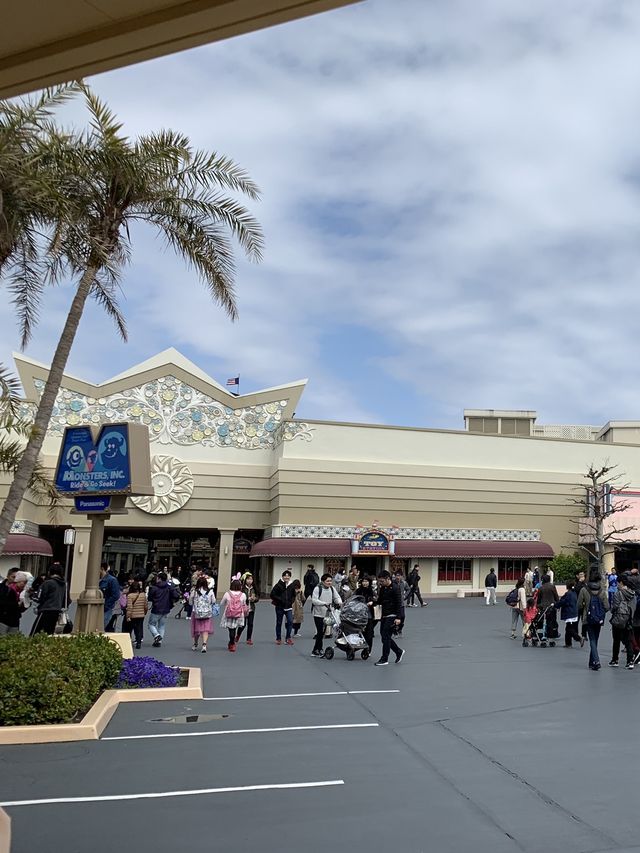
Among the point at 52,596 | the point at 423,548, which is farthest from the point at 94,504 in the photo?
the point at 423,548

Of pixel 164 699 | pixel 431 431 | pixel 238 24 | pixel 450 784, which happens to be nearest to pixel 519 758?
pixel 450 784

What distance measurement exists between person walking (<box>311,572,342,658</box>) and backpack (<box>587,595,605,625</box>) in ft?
16.6

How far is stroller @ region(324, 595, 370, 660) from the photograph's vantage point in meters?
14.7

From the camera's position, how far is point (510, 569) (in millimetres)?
41281

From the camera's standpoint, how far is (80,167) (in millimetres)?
13133

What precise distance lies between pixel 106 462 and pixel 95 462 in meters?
0.27

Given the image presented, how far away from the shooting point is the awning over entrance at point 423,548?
122 ft

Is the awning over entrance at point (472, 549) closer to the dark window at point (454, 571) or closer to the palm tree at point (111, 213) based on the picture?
the dark window at point (454, 571)

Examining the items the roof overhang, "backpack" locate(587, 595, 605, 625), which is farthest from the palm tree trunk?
"backpack" locate(587, 595, 605, 625)

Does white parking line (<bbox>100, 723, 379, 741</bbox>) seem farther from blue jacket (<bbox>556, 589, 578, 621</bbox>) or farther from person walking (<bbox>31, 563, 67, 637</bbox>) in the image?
blue jacket (<bbox>556, 589, 578, 621</bbox>)

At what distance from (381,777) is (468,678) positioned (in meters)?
6.21

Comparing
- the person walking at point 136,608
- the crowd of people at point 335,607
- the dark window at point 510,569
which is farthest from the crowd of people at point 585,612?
the dark window at point 510,569

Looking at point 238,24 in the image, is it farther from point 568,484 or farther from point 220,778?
point 568,484

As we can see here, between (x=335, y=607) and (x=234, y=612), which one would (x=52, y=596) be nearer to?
(x=234, y=612)
